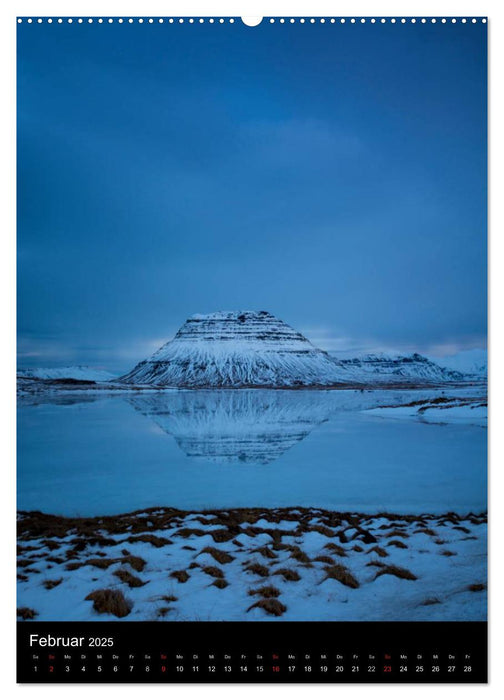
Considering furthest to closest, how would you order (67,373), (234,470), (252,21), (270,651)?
(67,373)
(234,470)
(252,21)
(270,651)

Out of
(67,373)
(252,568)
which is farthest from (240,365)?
(252,568)

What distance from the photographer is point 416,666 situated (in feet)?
8.07

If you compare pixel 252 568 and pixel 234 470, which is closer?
pixel 252 568

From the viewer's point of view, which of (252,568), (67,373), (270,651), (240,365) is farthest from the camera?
(240,365)

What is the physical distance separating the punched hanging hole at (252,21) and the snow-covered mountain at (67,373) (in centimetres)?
279

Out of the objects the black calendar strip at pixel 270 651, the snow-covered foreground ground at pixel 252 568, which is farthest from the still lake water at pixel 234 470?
the black calendar strip at pixel 270 651

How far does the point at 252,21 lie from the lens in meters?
2.89

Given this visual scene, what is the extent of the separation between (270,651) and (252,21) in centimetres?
394

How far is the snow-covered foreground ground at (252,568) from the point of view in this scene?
240 cm

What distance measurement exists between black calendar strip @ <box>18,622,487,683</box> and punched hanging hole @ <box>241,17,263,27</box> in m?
3.76

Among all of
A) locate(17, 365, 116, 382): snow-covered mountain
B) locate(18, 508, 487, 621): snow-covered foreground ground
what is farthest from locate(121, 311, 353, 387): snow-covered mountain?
locate(18, 508, 487, 621): snow-covered foreground ground

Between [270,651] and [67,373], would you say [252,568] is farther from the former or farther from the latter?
[67,373]

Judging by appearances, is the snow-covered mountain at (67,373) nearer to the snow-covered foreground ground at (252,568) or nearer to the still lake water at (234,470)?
the still lake water at (234,470)
